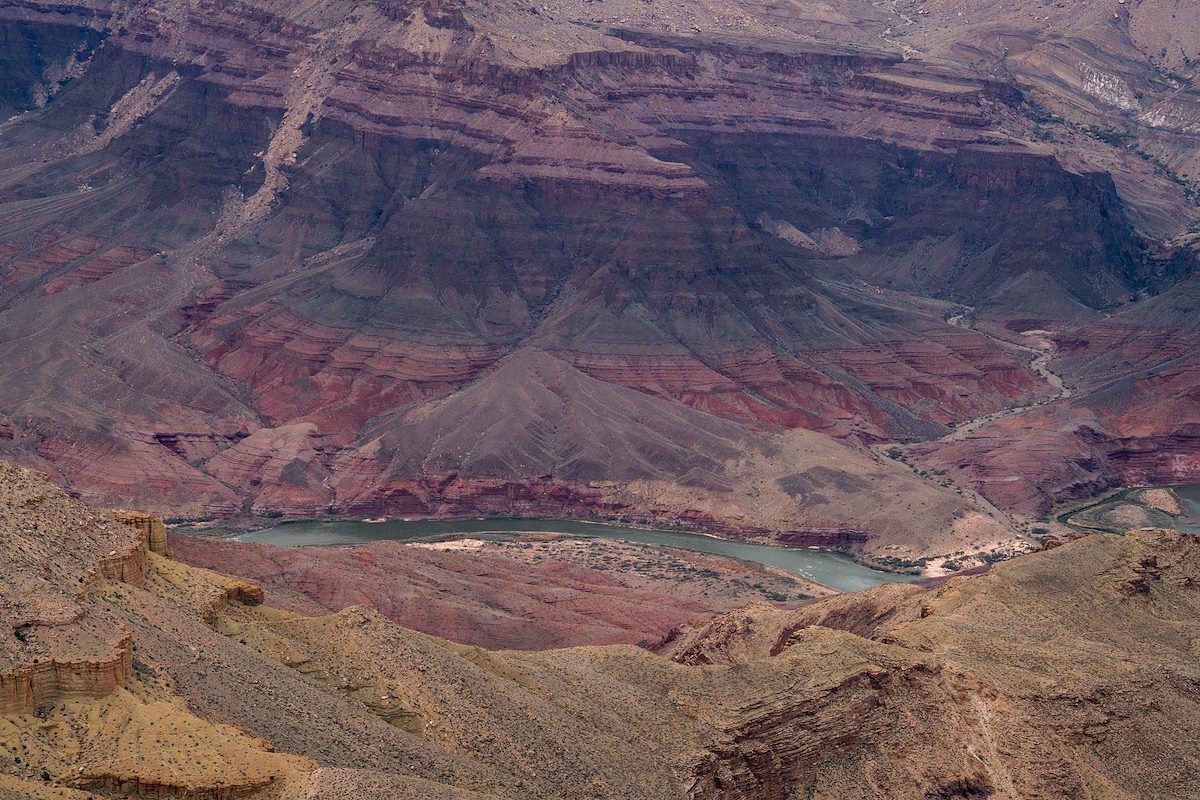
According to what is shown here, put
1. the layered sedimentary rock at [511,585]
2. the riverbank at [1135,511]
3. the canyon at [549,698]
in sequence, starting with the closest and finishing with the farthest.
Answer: the canyon at [549,698], the layered sedimentary rock at [511,585], the riverbank at [1135,511]

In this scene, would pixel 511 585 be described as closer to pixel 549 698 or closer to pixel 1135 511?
pixel 549 698

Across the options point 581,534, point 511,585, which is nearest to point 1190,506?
point 581,534

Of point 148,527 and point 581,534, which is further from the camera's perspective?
point 581,534

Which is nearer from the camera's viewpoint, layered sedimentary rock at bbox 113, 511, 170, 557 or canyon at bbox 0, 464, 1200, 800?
canyon at bbox 0, 464, 1200, 800

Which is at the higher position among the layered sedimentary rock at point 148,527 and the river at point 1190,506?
the layered sedimentary rock at point 148,527

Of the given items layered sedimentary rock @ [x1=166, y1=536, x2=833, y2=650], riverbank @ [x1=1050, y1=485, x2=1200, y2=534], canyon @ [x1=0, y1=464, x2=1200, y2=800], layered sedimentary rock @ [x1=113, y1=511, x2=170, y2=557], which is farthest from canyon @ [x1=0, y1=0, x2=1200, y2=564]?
layered sedimentary rock @ [x1=113, y1=511, x2=170, y2=557]

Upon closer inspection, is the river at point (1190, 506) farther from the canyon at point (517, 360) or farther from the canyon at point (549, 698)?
the canyon at point (549, 698)

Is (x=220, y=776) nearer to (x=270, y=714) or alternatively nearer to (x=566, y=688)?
(x=270, y=714)

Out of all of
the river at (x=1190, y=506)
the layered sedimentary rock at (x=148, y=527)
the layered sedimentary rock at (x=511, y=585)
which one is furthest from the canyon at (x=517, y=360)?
the layered sedimentary rock at (x=148, y=527)

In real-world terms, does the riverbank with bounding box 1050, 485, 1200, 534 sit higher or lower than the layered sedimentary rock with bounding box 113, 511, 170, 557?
lower

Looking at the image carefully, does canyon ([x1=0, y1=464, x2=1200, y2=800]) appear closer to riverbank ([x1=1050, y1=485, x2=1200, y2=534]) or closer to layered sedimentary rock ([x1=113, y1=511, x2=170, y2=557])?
layered sedimentary rock ([x1=113, y1=511, x2=170, y2=557])
